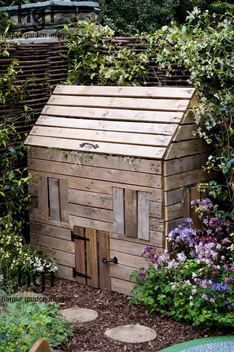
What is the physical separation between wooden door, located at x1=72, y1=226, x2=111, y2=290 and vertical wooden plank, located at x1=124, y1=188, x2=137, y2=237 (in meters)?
0.25

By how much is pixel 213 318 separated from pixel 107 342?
72 cm

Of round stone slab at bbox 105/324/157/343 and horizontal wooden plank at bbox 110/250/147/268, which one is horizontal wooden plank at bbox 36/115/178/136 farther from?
round stone slab at bbox 105/324/157/343

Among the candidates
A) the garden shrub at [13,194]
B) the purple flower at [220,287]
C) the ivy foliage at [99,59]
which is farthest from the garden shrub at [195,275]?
the ivy foliage at [99,59]

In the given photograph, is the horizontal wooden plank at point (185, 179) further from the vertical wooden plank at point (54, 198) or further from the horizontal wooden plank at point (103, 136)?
the vertical wooden plank at point (54, 198)

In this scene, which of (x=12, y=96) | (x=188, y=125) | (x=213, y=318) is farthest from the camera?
(x=12, y=96)

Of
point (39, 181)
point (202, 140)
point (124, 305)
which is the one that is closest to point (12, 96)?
point (39, 181)

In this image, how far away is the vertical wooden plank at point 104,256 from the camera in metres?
4.66

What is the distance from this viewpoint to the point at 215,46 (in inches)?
183

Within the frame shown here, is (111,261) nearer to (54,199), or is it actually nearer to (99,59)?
(54,199)

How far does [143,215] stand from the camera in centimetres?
438

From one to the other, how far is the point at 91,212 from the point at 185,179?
0.83m

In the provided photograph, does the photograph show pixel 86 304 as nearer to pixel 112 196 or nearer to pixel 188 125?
pixel 112 196

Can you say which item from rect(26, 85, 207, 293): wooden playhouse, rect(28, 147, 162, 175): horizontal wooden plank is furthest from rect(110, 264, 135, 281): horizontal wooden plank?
rect(28, 147, 162, 175): horizontal wooden plank

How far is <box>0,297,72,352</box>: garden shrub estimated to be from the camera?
11.1ft
